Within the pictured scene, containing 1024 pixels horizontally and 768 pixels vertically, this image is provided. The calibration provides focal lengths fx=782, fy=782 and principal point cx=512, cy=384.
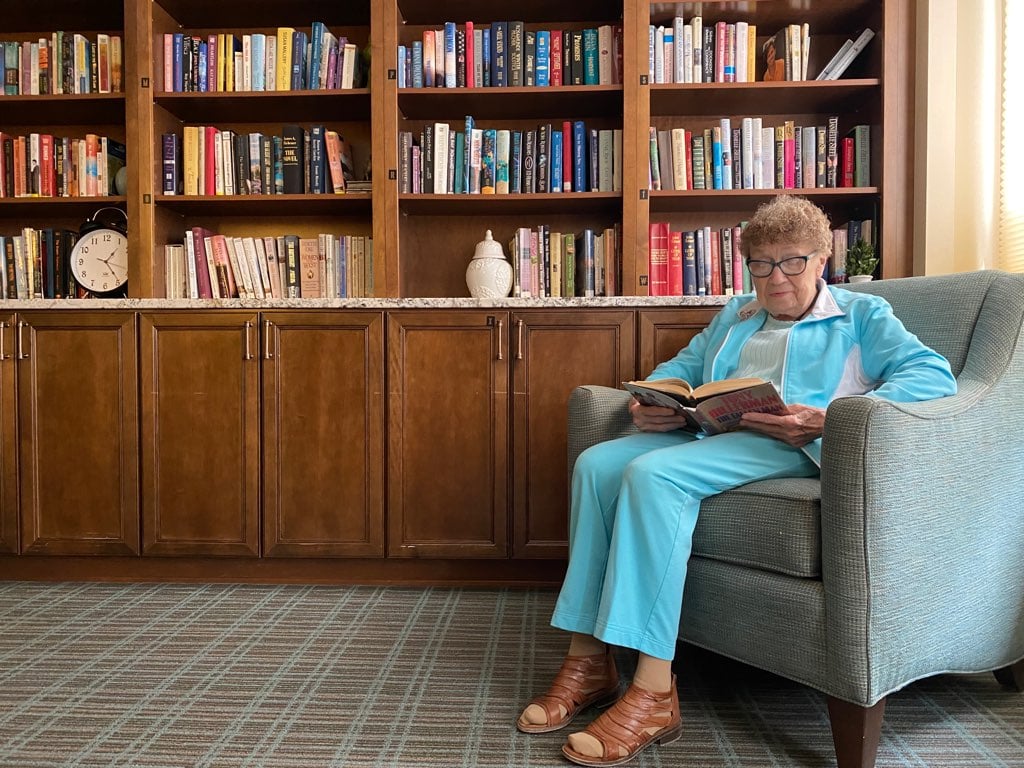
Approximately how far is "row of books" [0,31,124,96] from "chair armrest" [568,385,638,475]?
2.14 m

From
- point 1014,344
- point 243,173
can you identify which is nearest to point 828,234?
point 1014,344

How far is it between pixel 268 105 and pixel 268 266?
1.96 feet

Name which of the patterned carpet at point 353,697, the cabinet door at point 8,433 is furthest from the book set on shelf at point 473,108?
the patterned carpet at point 353,697

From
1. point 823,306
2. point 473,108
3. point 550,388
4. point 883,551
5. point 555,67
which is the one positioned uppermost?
point 555,67

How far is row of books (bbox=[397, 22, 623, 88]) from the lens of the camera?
2.78 metres

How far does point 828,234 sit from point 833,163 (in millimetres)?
1241

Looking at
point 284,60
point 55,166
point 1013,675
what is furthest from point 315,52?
point 1013,675

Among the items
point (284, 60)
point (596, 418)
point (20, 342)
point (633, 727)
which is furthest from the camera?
point (284, 60)

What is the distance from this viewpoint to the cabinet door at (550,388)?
252 cm

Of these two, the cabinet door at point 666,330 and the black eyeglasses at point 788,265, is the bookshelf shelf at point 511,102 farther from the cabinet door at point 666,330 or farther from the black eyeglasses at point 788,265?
the black eyeglasses at point 788,265

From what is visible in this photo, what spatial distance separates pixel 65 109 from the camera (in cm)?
297

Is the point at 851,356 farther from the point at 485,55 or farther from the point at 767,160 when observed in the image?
the point at 485,55

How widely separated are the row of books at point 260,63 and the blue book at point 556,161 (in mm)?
765

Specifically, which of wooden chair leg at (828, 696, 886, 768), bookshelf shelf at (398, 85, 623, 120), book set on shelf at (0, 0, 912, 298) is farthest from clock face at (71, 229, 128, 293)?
wooden chair leg at (828, 696, 886, 768)
